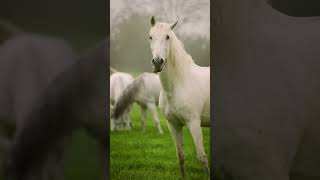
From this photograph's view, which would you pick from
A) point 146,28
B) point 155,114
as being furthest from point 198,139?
point 146,28

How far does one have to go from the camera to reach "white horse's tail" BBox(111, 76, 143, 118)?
2.97 m

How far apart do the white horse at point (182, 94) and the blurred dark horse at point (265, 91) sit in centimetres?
10

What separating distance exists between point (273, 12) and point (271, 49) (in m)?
0.27

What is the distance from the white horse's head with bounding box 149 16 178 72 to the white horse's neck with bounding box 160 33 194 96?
5cm

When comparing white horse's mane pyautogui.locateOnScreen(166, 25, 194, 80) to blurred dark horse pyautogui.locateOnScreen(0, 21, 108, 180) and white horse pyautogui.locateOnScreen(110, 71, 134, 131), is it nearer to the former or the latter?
white horse pyautogui.locateOnScreen(110, 71, 134, 131)

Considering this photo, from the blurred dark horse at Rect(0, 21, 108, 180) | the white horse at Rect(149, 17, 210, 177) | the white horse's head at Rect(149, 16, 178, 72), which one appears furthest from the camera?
the blurred dark horse at Rect(0, 21, 108, 180)

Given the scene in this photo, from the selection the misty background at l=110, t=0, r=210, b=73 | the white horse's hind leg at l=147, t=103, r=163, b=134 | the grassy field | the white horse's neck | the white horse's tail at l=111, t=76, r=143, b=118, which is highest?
the misty background at l=110, t=0, r=210, b=73

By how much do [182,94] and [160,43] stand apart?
1.35ft

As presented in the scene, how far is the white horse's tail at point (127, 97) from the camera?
117 inches

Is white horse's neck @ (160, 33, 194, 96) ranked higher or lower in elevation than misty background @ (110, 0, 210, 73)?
lower

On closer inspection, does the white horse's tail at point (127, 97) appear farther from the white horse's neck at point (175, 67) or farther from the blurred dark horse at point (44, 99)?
the white horse's neck at point (175, 67)

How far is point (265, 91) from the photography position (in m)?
2.88

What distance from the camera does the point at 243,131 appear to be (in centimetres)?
288

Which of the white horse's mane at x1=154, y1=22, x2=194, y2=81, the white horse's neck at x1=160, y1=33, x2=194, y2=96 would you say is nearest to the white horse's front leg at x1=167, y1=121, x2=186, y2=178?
the white horse's neck at x1=160, y1=33, x2=194, y2=96
